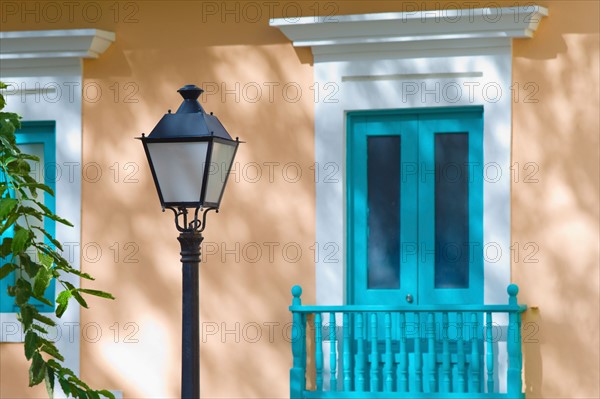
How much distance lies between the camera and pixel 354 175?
8.26m

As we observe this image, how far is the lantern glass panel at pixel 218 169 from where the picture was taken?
534 centimetres

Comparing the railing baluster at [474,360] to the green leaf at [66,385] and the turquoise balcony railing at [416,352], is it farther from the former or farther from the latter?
the green leaf at [66,385]

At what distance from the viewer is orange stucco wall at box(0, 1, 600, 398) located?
782cm

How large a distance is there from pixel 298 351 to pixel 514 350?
141cm

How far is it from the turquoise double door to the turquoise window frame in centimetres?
221

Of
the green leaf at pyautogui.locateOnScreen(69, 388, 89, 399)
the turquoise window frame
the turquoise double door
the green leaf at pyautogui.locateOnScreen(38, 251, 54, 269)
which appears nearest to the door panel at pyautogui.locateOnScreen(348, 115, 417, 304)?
the turquoise double door

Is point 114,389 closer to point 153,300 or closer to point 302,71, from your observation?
point 153,300

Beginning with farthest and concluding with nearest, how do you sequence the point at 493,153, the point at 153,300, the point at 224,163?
the point at 153,300 < the point at 493,153 < the point at 224,163

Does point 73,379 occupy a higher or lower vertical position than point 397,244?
lower

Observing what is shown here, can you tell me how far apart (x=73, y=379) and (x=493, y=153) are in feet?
11.2

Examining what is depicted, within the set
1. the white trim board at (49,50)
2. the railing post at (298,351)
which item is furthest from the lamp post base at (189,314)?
the white trim board at (49,50)

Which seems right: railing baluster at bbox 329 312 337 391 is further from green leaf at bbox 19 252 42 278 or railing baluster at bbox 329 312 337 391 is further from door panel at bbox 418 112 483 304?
green leaf at bbox 19 252 42 278

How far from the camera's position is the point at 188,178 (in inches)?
208

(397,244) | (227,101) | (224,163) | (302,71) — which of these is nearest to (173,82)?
(227,101)
